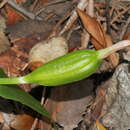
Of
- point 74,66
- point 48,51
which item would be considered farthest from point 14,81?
point 48,51

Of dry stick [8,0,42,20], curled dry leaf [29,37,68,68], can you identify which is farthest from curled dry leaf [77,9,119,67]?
dry stick [8,0,42,20]

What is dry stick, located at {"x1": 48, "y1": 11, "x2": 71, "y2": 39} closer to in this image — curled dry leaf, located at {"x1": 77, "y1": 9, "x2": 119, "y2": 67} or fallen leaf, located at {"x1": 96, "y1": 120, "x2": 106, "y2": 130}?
curled dry leaf, located at {"x1": 77, "y1": 9, "x2": 119, "y2": 67}

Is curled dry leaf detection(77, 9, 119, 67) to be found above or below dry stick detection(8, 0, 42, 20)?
below

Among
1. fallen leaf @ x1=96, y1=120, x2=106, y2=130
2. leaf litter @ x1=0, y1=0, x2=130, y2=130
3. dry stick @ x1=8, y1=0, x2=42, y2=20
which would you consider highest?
dry stick @ x1=8, y1=0, x2=42, y2=20

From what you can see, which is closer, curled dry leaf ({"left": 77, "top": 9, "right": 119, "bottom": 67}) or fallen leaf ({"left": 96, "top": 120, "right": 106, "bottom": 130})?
fallen leaf ({"left": 96, "top": 120, "right": 106, "bottom": 130})

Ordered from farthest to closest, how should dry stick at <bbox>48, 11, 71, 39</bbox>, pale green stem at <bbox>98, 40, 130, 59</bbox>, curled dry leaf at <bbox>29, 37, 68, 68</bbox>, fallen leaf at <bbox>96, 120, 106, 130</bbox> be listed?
dry stick at <bbox>48, 11, 71, 39</bbox>
curled dry leaf at <bbox>29, 37, 68, 68</bbox>
fallen leaf at <bbox>96, 120, 106, 130</bbox>
pale green stem at <bbox>98, 40, 130, 59</bbox>

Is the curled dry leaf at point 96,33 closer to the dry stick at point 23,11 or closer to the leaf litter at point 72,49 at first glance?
the leaf litter at point 72,49
